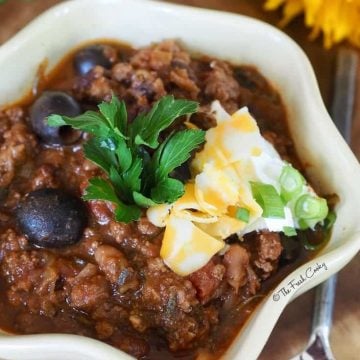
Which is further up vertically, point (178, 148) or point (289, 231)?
point (178, 148)

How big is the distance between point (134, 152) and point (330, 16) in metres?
1.17

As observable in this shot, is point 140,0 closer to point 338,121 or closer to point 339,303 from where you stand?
point 338,121

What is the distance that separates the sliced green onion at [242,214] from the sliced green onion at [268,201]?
2.3 inches

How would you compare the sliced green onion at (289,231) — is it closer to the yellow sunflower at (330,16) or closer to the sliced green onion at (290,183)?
the sliced green onion at (290,183)

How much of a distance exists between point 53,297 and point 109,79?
766 mm

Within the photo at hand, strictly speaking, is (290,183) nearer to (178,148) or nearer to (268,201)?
(268,201)

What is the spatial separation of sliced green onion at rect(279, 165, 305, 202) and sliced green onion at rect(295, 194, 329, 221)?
0.10 feet

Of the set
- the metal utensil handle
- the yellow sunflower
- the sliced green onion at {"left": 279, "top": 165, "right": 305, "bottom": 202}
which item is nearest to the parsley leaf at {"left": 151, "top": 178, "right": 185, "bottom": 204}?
the sliced green onion at {"left": 279, "top": 165, "right": 305, "bottom": 202}

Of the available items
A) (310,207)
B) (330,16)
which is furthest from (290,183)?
(330,16)

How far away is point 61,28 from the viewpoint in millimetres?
2438

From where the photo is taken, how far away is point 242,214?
1980 millimetres

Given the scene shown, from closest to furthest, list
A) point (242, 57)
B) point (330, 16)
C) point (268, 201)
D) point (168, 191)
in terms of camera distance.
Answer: point (168, 191) → point (268, 201) → point (242, 57) → point (330, 16)

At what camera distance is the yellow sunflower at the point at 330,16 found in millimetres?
2721

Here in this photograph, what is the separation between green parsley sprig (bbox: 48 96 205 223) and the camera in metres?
1.92
